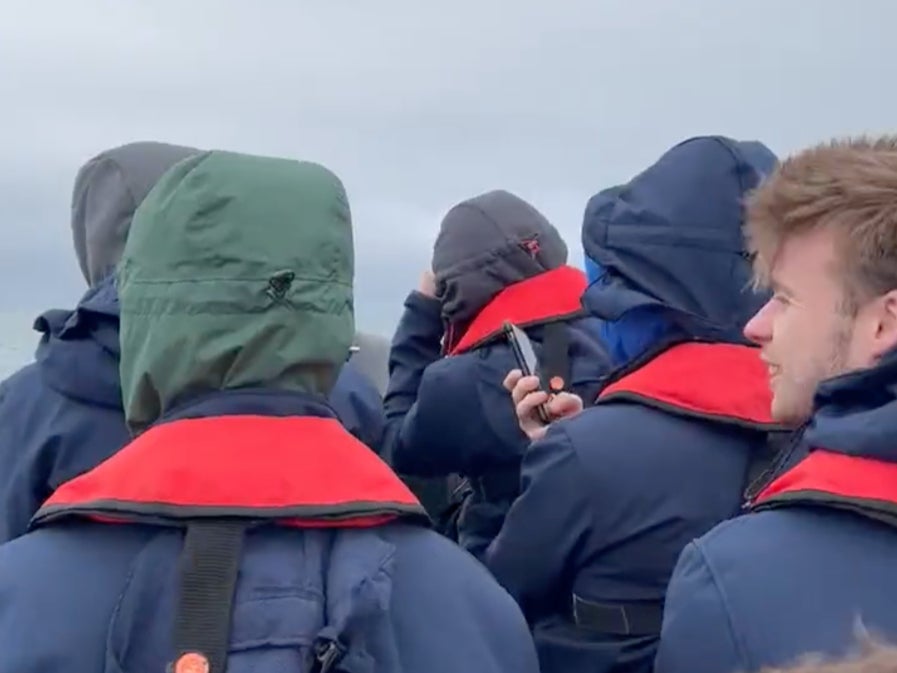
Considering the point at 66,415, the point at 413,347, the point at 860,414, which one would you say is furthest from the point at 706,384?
the point at 413,347

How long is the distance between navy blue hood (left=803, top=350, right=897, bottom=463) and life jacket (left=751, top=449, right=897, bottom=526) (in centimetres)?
2

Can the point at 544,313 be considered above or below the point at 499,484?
above

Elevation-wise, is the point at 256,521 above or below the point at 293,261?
below

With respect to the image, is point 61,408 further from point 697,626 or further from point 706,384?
point 697,626

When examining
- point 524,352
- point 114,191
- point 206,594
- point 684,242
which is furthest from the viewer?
point 524,352

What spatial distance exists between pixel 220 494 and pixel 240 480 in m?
0.04

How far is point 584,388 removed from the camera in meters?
5.33

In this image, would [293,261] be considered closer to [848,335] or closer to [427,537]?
[427,537]

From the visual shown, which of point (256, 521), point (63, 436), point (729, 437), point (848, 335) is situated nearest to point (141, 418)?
point (256, 521)

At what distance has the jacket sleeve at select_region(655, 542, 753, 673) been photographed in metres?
2.65

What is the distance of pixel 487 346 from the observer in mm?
5605

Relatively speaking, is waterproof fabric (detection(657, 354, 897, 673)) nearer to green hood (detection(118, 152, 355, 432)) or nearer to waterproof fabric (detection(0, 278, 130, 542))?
green hood (detection(118, 152, 355, 432))

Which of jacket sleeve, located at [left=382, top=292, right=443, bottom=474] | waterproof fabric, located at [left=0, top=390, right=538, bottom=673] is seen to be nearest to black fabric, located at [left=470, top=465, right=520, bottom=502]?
jacket sleeve, located at [left=382, top=292, right=443, bottom=474]

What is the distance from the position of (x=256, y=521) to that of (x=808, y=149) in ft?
5.19
